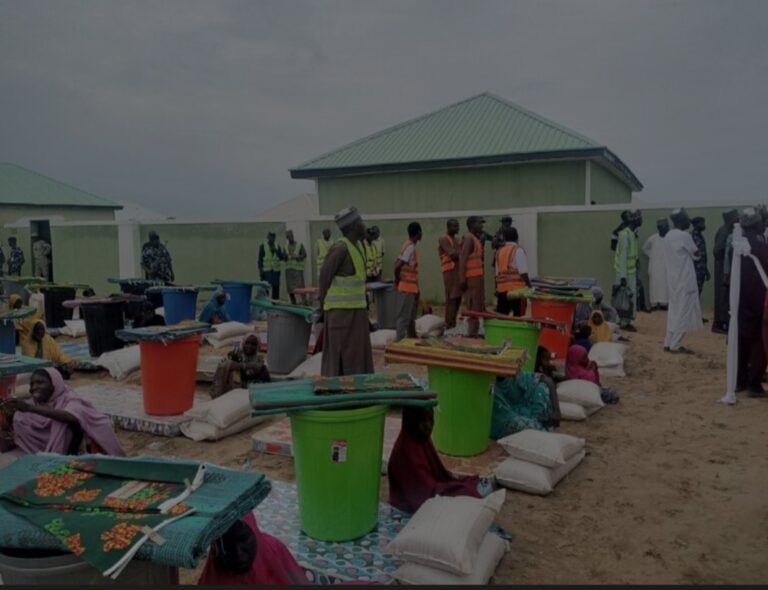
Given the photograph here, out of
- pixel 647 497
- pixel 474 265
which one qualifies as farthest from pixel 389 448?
pixel 474 265

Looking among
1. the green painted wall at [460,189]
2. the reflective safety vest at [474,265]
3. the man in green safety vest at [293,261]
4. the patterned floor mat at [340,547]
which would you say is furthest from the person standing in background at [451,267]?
the green painted wall at [460,189]

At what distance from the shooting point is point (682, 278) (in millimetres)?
7949

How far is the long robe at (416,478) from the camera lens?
349 centimetres

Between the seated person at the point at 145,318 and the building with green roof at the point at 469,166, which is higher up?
the building with green roof at the point at 469,166

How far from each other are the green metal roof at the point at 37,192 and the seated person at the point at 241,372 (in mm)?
23541

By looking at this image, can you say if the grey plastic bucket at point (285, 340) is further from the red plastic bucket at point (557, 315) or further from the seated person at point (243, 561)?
the seated person at point (243, 561)

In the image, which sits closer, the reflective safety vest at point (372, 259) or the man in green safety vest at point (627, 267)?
the man in green safety vest at point (627, 267)

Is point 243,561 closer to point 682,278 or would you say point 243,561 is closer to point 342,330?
point 342,330

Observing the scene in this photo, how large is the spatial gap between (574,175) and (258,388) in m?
12.6

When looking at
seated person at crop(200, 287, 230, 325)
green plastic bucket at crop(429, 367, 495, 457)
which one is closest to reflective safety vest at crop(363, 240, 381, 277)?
seated person at crop(200, 287, 230, 325)

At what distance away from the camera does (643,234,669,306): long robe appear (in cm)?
1134

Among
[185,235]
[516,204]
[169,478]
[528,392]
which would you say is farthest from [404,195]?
[169,478]

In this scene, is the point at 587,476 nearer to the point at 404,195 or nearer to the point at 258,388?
the point at 258,388

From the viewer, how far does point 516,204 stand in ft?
49.7
